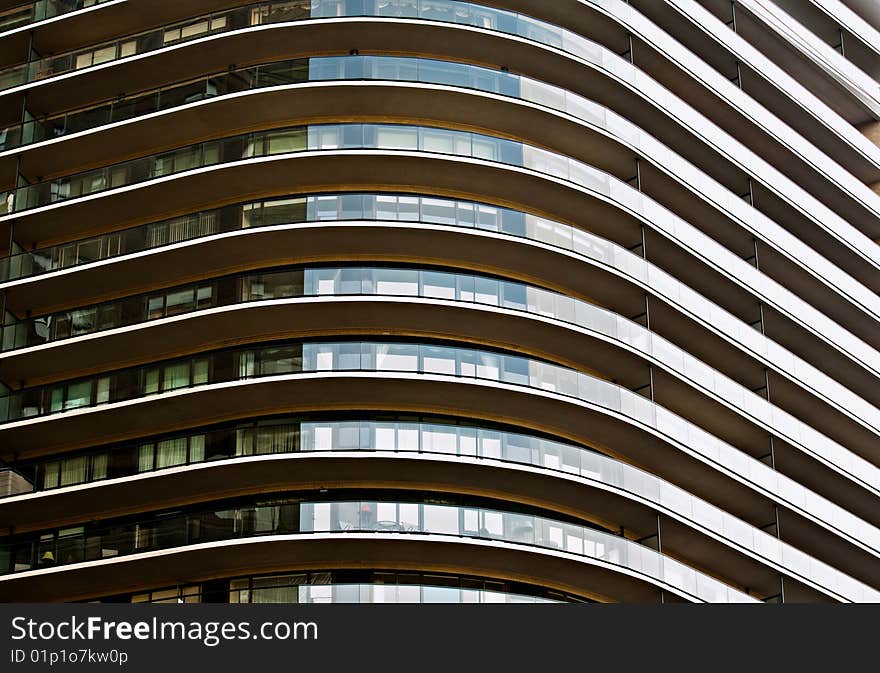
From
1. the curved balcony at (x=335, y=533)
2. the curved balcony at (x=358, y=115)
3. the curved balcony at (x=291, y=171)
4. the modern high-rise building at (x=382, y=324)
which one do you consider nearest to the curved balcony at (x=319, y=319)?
the modern high-rise building at (x=382, y=324)

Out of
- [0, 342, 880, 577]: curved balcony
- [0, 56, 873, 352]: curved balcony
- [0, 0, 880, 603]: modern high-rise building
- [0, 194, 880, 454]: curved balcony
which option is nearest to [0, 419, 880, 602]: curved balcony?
[0, 0, 880, 603]: modern high-rise building

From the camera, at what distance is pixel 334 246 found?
43188mm

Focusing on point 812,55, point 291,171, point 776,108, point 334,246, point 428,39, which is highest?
point 812,55

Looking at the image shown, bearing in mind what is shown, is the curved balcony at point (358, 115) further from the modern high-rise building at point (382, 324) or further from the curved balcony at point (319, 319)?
the curved balcony at point (319, 319)

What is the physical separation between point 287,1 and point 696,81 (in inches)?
596

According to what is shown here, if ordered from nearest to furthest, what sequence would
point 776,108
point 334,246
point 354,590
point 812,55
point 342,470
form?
point 354,590 → point 342,470 → point 334,246 → point 776,108 → point 812,55

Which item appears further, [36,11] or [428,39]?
[36,11]

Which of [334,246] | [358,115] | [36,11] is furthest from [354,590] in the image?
[36,11]

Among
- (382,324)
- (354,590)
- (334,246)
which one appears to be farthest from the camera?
(334,246)

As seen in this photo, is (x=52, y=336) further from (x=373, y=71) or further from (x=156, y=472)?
(x=373, y=71)

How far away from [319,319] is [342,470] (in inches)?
172

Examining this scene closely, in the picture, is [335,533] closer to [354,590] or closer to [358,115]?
[354,590]

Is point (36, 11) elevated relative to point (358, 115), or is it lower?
elevated

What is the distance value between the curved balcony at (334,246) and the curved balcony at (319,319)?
993 millimetres
